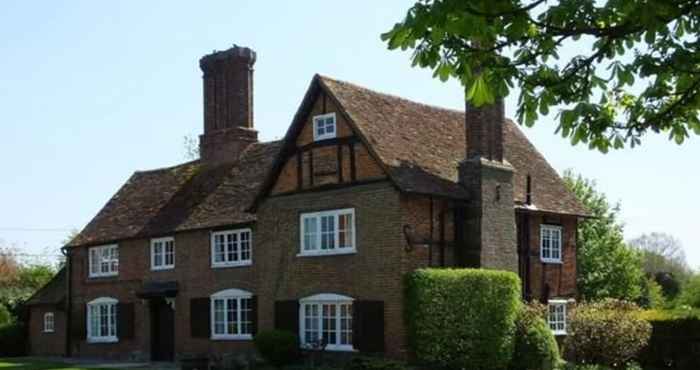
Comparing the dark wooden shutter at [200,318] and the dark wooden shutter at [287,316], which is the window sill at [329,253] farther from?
the dark wooden shutter at [200,318]

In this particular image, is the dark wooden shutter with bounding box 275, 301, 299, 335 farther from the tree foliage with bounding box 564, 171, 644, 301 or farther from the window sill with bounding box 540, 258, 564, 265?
the tree foliage with bounding box 564, 171, 644, 301

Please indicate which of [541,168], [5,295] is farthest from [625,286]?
[5,295]

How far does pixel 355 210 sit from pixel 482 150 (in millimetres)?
4052

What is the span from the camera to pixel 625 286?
44844mm

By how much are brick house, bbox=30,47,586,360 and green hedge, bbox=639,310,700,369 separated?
2.83m

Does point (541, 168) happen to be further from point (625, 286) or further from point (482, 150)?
point (625, 286)

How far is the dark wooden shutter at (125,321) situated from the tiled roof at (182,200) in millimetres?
2477

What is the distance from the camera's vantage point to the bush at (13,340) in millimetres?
40344

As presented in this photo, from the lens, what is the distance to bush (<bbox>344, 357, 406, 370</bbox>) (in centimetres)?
2284

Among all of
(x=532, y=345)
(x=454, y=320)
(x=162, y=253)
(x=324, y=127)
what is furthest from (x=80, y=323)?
(x=532, y=345)

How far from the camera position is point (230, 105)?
3484 centimetres

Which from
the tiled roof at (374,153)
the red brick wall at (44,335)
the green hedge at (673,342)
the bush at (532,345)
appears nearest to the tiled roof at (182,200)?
the tiled roof at (374,153)

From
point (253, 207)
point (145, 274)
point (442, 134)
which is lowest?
point (145, 274)

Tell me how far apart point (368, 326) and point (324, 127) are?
18.7 feet
